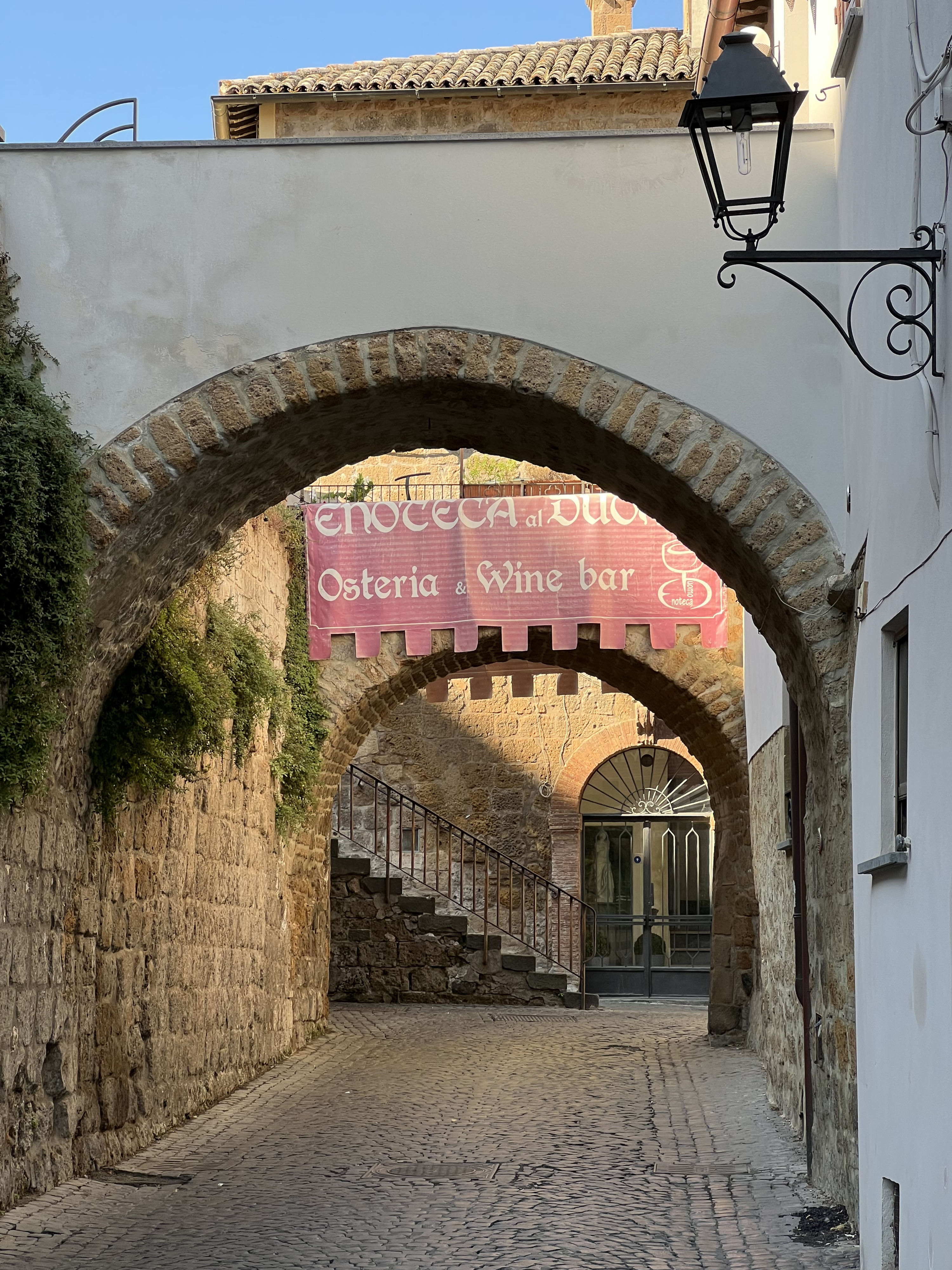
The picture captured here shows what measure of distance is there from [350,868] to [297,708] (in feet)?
12.6

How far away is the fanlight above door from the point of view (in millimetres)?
17297

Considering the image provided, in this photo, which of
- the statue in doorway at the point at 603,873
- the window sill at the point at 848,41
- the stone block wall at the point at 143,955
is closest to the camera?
the window sill at the point at 848,41

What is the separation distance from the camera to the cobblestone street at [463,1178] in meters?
5.08

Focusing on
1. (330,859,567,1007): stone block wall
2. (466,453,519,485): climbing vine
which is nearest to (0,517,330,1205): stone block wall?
(330,859,567,1007): stone block wall

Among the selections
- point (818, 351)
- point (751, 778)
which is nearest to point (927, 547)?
point (818, 351)

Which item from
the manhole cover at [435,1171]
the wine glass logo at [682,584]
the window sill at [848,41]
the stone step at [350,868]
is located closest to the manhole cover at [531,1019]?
the stone step at [350,868]

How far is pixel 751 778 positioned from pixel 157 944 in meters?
4.86

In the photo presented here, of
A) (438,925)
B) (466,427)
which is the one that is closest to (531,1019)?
(438,925)

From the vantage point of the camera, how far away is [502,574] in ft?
38.8

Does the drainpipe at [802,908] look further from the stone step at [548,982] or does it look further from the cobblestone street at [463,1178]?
the stone step at [548,982]

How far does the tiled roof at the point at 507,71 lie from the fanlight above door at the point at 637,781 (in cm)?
727

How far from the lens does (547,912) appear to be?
635 inches

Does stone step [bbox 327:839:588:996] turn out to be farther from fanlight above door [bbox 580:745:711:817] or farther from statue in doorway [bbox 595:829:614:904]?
fanlight above door [bbox 580:745:711:817]

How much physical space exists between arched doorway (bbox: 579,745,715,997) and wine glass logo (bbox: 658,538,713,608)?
549 cm
